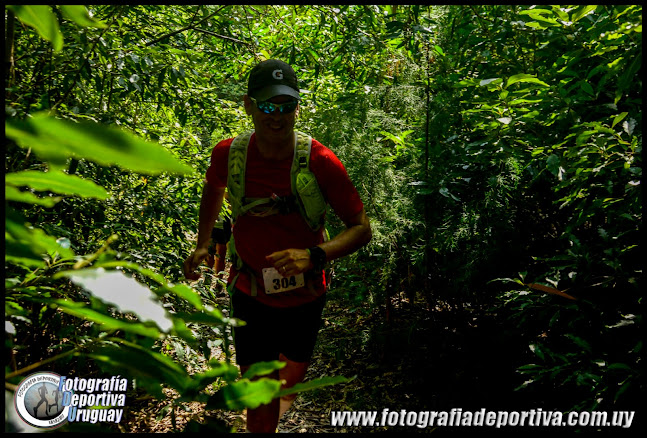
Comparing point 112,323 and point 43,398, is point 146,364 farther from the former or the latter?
point 43,398

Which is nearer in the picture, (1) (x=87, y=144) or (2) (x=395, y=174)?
(1) (x=87, y=144)

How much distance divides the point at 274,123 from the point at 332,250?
0.79 meters

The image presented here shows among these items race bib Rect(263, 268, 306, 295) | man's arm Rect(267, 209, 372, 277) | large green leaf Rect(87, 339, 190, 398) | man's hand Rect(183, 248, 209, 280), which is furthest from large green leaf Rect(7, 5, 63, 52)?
man's hand Rect(183, 248, 209, 280)

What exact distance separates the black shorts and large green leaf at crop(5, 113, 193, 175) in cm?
231

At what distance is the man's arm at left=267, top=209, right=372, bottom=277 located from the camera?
2100mm

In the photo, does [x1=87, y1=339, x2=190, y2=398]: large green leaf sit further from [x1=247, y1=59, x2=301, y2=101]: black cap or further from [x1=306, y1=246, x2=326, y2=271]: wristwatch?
[x1=247, y1=59, x2=301, y2=101]: black cap

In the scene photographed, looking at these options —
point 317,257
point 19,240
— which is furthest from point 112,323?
point 317,257

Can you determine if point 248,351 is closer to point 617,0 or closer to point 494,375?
point 494,375

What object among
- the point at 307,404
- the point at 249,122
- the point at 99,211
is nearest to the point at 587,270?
the point at 99,211

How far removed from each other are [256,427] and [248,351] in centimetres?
41

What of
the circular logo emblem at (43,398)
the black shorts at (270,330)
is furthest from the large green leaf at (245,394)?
the black shorts at (270,330)

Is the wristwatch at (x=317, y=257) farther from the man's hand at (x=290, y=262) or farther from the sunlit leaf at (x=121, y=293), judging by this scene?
the sunlit leaf at (x=121, y=293)

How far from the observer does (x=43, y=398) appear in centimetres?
98

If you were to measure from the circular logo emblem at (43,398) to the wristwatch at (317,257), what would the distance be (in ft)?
4.34
